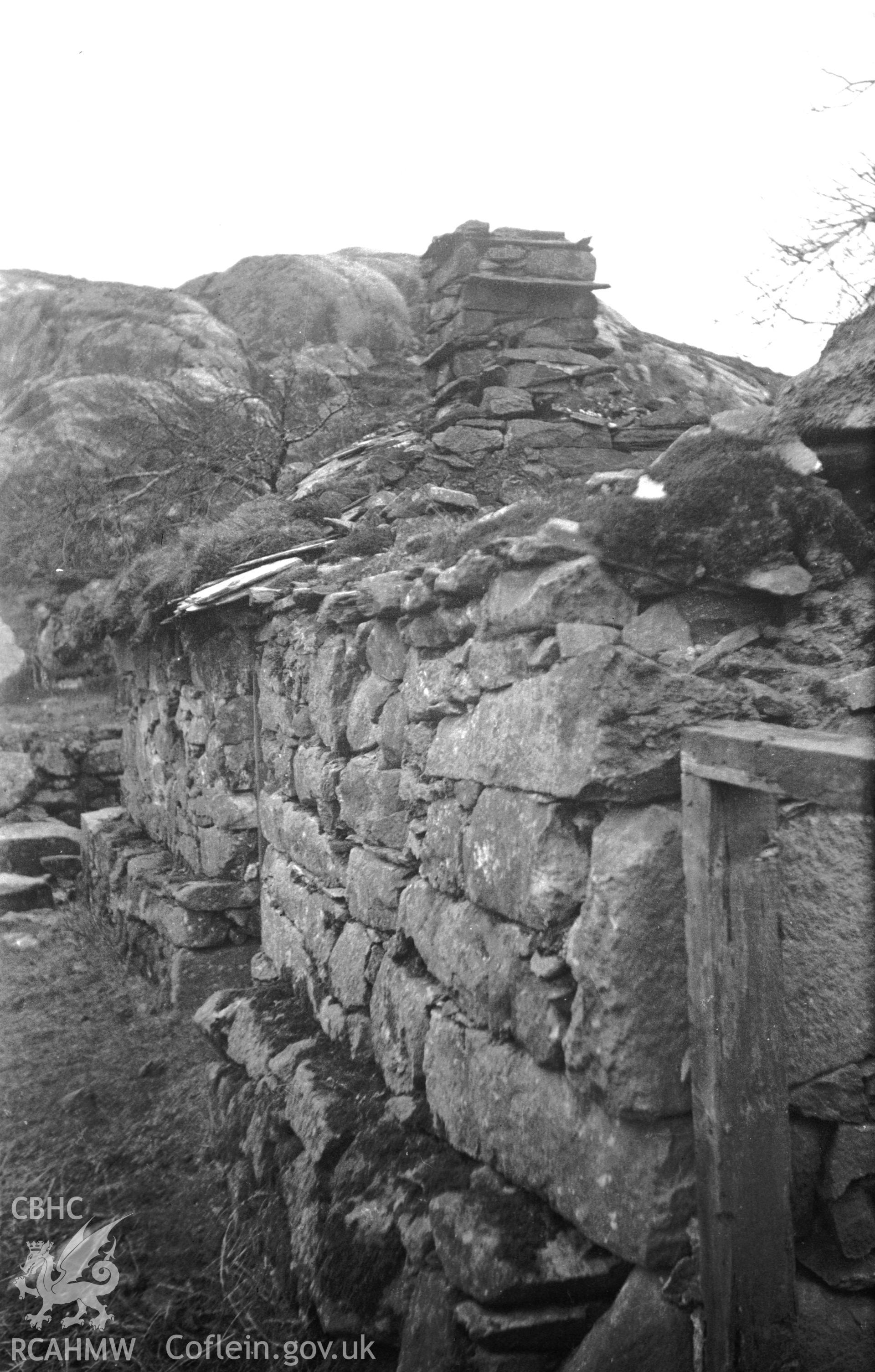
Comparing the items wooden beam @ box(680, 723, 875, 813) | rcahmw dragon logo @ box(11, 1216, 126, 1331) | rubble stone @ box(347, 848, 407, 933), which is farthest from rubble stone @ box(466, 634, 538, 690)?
rcahmw dragon logo @ box(11, 1216, 126, 1331)

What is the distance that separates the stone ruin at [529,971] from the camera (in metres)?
2.03

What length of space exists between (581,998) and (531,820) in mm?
397

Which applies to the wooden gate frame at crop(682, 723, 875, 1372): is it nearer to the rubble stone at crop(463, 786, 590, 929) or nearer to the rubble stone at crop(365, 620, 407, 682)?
the rubble stone at crop(463, 786, 590, 929)

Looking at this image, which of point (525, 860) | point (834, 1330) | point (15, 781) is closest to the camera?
point (834, 1330)

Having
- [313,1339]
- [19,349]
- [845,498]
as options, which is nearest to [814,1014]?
[845,498]

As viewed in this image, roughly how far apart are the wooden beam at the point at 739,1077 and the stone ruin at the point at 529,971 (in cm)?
8

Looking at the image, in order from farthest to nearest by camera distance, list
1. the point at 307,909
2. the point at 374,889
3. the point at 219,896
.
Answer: the point at 219,896, the point at 307,909, the point at 374,889

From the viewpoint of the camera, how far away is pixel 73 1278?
10.1 ft

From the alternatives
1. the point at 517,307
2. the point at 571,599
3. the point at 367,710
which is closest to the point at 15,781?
the point at 517,307

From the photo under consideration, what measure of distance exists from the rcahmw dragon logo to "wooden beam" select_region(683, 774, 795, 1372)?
179cm

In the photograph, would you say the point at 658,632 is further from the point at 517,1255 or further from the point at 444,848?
the point at 517,1255

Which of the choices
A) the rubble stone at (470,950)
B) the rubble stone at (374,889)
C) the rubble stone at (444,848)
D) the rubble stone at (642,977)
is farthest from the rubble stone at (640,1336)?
the rubble stone at (374,889)

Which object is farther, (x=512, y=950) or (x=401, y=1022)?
(x=401, y=1022)

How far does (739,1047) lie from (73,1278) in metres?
2.18
